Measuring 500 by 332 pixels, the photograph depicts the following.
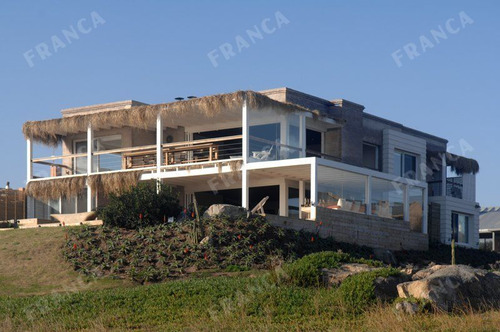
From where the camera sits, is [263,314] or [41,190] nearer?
[263,314]

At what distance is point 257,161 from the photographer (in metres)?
31.8

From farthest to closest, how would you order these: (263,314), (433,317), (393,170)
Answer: (393,170)
(263,314)
(433,317)

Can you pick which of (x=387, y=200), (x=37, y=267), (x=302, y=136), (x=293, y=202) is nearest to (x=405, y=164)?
(x=387, y=200)

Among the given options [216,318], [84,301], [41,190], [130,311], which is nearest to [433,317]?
[216,318]

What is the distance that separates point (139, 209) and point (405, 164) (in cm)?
1521

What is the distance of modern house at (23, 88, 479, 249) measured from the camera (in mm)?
31453

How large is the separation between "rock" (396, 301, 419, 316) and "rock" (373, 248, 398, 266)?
1174 cm

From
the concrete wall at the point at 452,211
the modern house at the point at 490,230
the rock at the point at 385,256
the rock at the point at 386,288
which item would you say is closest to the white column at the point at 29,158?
the rock at the point at 385,256

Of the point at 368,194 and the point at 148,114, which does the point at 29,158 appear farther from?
the point at 368,194

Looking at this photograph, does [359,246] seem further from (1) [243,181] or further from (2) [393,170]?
(2) [393,170]

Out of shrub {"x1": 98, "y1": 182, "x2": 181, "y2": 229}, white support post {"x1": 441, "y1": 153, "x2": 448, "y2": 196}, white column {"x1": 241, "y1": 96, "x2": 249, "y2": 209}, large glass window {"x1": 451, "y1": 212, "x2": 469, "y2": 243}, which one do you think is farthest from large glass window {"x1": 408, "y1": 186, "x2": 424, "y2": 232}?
shrub {"x1": 98, "y1": 182, "x2": 181, "y2": 229}

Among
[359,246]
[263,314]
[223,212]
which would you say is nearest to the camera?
[263,314]

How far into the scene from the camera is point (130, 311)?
19656 mm

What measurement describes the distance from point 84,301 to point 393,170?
20.8 metres
